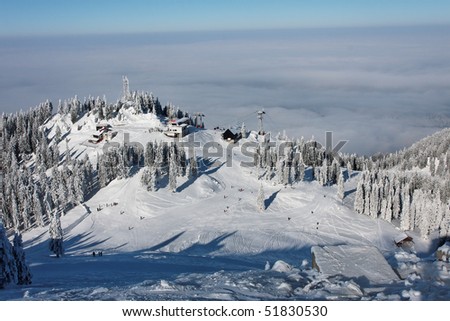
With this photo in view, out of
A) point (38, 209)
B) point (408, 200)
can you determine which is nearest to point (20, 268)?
point (38, 209)

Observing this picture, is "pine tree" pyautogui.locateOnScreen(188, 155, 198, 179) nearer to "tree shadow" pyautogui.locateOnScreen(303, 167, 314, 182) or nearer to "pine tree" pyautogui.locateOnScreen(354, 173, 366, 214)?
"tree shadow" pyautogui.locateOnScreen(303, 167, 314, 182)

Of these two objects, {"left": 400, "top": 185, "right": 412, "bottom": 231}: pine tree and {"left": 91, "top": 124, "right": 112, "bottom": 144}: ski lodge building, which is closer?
{"left": 400, "top": 185, "right": 412, "bottom": 231}: pine tree

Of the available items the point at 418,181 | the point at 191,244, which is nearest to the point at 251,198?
the point at 191,244

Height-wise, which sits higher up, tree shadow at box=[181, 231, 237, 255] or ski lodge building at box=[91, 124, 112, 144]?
ski lodge building at box=[91, 124, 112, 144]

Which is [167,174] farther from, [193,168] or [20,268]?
[20,268]

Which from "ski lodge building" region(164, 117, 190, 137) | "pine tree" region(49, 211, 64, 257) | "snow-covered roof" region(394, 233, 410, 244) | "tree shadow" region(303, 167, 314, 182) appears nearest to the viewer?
"pine tree" region(49, 211, 64, 257)

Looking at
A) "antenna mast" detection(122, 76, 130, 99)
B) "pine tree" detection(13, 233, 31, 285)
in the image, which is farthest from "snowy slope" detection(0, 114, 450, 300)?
"antenna mast" detection(122, 76, 130, 99)
